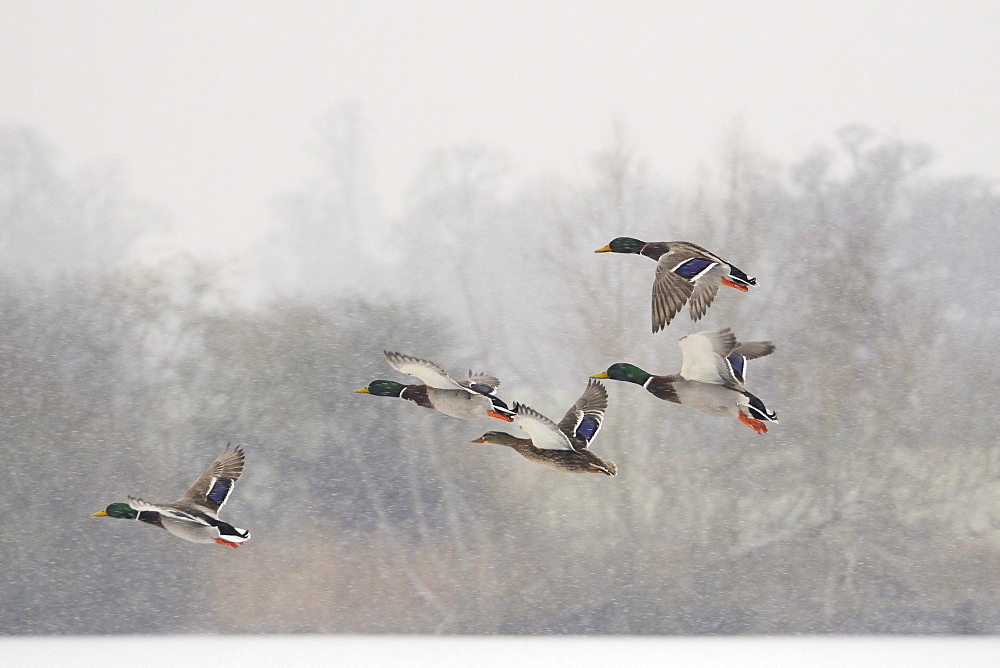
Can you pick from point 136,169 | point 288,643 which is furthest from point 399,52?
point 288,643

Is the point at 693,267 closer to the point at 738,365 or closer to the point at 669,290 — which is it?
the point at 669,290

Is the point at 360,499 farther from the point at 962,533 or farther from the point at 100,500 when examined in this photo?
the point at 962,533

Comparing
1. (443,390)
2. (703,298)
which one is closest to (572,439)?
(443,390)

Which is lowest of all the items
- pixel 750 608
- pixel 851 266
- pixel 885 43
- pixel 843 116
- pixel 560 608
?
pixel 560 608

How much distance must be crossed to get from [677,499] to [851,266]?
57 cm

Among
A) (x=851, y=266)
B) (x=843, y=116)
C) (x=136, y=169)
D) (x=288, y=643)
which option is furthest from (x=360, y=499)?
(x=843, y=116)

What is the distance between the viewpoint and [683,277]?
2.04m

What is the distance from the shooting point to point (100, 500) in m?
2.06

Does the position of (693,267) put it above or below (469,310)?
above

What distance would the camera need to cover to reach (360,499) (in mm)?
2080

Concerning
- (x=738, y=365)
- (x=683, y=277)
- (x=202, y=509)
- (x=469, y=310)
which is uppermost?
(x=683, y=277)

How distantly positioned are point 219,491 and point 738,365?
102cm

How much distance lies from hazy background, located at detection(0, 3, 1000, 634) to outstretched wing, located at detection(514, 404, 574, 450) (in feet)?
0.17

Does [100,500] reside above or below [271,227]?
below
